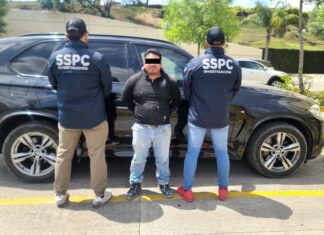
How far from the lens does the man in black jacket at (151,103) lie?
404 centimetres

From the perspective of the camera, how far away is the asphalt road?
12.2 ft

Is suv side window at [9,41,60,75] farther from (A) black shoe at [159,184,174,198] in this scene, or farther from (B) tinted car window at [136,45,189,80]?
(A) black shoe at [159,184,174,198]

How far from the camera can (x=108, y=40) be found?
4.78m

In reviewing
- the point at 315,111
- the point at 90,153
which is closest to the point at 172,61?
the point at 90,153

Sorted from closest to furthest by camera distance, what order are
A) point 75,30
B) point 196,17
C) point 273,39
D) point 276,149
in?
point 75,30 → point 276,149 → point 196,17 → point 273,39

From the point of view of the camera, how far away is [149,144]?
4223 millimetres

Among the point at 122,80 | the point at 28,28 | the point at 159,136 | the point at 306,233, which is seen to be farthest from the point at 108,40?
the point at 28,28

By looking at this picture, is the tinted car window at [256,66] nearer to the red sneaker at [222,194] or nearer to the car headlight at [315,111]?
the car headlight at [315,111]

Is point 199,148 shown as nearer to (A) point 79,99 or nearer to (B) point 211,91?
(B) point 211,91

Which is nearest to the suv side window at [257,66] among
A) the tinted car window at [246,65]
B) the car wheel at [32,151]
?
the tinted car window at [246,65]

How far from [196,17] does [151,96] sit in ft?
65.2

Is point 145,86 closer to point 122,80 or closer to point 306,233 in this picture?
→ point 122,80

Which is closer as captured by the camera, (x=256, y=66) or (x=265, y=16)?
Answer: (x=256, y=66)

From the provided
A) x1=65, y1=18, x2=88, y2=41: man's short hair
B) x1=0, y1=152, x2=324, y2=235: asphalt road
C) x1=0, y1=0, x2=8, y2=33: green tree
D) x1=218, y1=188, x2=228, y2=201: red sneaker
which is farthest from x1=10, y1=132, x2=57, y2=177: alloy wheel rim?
x1=0, y1=0, x2=8, y2=33: green tree
